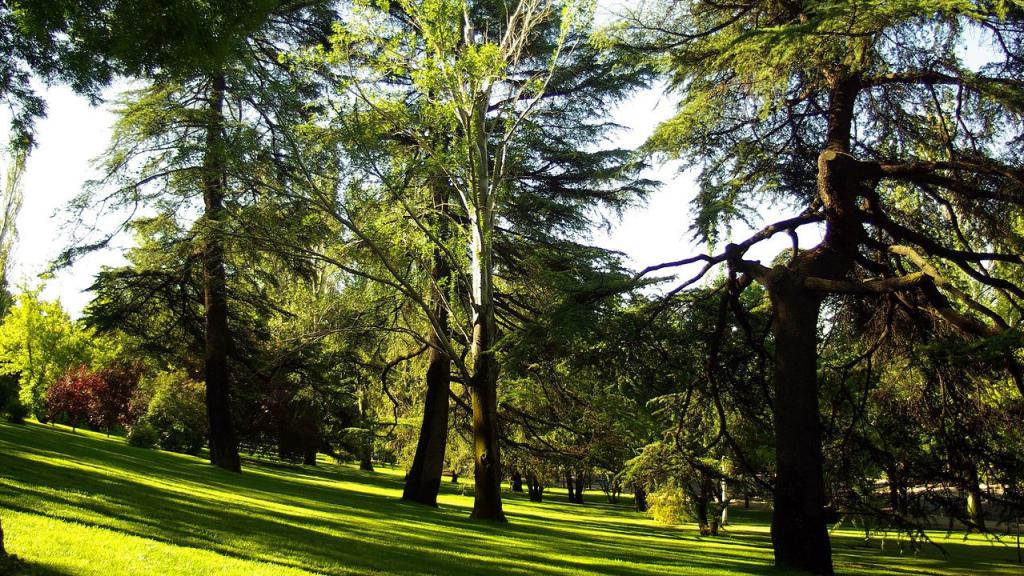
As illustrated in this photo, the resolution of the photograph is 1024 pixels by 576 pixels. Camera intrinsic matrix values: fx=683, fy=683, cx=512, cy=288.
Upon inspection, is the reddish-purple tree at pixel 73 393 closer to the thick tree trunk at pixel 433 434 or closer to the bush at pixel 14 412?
the bush at pixel 14 412

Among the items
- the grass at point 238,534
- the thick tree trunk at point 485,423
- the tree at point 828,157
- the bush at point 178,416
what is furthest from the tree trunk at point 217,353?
the tree at point 828,157

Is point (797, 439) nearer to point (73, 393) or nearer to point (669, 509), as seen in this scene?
point (669, 509)

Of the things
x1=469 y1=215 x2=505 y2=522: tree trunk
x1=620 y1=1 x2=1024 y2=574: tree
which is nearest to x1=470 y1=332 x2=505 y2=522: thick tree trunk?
x1=469 y1=215 x2=505 y2=522: tree trunk

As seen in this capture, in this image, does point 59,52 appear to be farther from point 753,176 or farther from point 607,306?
point 753,176

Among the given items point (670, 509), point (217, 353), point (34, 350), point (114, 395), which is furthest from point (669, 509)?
point (34, 350)

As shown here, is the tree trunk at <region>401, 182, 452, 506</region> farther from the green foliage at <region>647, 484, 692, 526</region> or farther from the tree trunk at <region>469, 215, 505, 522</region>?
the green foliage at <region>647, 484, 692, 526</region>

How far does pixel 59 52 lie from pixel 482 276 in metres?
8.56

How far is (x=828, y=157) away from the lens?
8.27 meters

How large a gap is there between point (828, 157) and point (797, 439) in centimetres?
340

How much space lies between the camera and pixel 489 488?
13523mm

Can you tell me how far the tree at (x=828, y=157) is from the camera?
7.06 m

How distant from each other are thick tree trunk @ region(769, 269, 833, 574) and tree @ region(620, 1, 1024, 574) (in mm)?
14

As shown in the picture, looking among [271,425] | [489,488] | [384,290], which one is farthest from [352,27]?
[271,425]

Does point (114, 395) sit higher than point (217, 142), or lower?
lower
